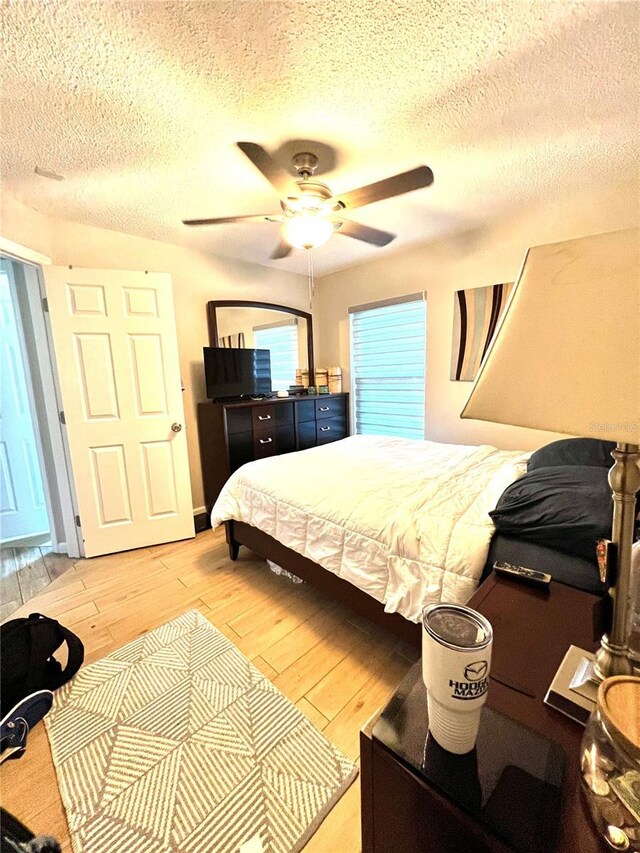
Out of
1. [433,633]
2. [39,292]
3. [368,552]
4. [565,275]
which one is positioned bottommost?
[368,552]

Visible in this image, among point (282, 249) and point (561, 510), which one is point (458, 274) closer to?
point (282, 249)

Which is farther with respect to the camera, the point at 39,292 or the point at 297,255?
the point at 297,255

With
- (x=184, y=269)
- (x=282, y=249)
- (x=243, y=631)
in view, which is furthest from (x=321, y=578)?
(x=184, y=269)

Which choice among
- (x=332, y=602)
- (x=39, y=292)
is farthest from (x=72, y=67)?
(x=332, y=602)

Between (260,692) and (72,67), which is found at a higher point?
(72,67)

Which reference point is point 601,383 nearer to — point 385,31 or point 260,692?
point 385,31

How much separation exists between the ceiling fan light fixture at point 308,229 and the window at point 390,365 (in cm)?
169

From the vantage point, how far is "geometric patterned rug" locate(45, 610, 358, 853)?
1.06 m

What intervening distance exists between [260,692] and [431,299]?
3245 millimetres

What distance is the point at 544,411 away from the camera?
1.78 feet

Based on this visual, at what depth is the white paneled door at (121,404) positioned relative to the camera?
2.52 m

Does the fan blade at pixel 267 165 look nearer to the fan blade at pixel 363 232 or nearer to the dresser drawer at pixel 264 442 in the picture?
the fan blade at pixel 363 232

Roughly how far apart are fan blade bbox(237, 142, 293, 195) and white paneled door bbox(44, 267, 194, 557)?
4.81ft

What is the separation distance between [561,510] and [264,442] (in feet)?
8.35
